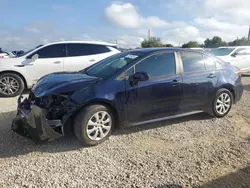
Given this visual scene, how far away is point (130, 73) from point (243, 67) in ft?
29.7

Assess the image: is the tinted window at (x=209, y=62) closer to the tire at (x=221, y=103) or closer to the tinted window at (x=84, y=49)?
the tire at (x=221, y=103)

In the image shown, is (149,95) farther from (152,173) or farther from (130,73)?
(152,173)

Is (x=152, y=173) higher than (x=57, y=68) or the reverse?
the reverse

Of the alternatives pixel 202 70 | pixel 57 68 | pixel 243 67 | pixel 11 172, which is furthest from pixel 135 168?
pixel 243 67

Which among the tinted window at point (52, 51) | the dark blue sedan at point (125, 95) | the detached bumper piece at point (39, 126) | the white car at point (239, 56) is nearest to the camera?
the detached bumper piece at point (39, 126)

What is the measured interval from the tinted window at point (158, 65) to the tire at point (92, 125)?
37.1 inches

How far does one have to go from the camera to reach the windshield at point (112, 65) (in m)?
4.23

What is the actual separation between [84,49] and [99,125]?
15.6ft

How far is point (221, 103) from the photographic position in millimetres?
5195

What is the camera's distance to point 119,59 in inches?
183

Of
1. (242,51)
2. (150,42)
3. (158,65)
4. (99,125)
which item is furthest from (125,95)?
(150,42)

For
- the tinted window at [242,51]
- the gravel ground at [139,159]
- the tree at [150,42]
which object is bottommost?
the gravel ground at [139,159]

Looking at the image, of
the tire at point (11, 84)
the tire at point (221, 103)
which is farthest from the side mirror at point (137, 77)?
the tire at point (11, 84)

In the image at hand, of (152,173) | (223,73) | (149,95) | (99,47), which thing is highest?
(99,47)
